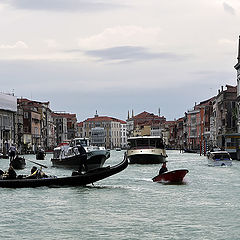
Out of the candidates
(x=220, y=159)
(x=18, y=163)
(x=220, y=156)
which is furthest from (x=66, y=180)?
(x=220, y=156)

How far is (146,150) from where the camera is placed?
55.0m

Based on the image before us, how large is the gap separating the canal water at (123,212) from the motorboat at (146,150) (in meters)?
22.1

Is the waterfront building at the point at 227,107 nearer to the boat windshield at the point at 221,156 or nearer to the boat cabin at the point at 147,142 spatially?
the boat cabin at the point at 147,142

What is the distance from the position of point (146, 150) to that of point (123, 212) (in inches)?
1273

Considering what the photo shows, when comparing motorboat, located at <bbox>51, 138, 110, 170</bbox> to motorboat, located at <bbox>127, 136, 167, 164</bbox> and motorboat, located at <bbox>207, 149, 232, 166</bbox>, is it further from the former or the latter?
motorboat, located at <bbox>207, 149, 232, 166</bbox>

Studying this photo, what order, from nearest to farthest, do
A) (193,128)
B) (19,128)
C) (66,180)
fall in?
1. (66,180)
2. (19,128)
3. (193,128)

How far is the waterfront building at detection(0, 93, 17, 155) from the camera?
112125 mm

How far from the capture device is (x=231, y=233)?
61.8ft

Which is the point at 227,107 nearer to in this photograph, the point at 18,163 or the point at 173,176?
the point at 18,163

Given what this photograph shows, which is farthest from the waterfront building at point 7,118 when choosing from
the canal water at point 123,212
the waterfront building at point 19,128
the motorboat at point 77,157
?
the canal water at point 123,212

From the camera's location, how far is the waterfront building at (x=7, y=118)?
4414 inches

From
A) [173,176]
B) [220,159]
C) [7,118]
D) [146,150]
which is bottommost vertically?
[173,176]

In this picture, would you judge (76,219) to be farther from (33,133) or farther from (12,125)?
(33,133)

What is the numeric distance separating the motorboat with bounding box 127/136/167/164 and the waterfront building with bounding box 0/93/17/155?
5712cm
